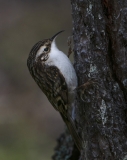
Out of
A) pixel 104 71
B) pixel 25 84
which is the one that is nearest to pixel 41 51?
pixel 104 71

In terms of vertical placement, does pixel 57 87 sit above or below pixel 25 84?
above

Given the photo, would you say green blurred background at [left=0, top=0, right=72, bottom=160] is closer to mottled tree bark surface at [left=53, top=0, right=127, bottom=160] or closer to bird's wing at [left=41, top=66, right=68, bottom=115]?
bird's wing at [left=41, top=66, right=68, bottom=115]

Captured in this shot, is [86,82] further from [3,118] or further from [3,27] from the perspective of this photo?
[3,27]

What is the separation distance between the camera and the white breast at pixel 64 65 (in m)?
3.51

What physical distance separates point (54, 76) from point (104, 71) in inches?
22.7

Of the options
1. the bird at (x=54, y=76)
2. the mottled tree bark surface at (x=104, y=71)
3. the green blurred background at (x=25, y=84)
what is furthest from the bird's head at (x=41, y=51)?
the green blurred background at (x=25, y=84)

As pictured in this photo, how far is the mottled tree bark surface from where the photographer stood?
10.6 ft

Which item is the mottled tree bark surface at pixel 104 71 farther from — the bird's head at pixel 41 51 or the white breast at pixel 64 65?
the bird's head at pixel 41 51

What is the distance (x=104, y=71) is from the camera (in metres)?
3.28

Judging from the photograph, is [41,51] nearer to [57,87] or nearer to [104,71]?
[57,87]

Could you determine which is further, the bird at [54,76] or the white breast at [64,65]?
the bird at [54,76]

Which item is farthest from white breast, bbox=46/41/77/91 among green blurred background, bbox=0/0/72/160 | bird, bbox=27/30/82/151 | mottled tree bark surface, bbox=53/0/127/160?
green blurred background, bbox=0/0/72/160

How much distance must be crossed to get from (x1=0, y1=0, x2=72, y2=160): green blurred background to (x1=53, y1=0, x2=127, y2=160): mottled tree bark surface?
9.43ft

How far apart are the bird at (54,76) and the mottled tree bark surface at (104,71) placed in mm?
344
